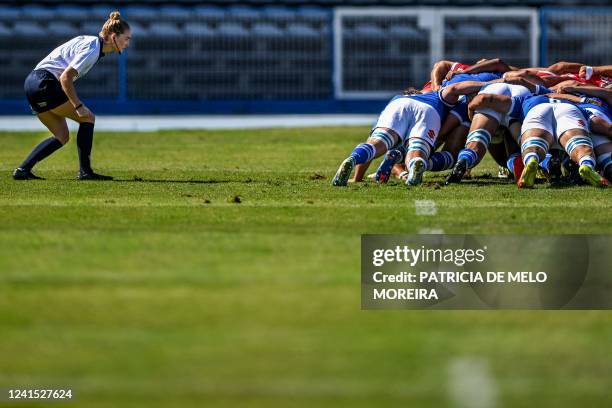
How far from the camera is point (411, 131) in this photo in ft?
42.3

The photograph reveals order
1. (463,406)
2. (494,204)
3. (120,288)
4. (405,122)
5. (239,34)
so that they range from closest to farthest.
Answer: (463,406) → (120,288) → (494,204) → (405,122) → (239,34)

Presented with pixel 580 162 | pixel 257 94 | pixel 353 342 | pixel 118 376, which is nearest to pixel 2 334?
pixel 118 376

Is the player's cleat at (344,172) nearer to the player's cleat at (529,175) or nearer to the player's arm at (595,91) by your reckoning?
the player's cleat at (529,175)

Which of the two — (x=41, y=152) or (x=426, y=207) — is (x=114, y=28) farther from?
(x=426, y=207)

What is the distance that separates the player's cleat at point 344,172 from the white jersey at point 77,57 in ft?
9.96

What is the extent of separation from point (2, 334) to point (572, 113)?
7.71m

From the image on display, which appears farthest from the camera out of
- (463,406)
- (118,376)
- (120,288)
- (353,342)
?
(120,288)

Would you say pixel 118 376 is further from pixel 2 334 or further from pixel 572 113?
pixel 572 113

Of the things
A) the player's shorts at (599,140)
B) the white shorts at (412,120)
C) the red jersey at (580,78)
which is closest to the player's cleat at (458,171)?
the white shorts at (412,120)

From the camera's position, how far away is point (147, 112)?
105 ft

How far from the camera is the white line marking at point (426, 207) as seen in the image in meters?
10.3

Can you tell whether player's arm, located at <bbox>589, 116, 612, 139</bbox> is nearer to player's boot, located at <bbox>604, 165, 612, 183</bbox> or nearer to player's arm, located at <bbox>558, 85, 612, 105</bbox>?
player's boot, located at <bbox>604, 165, 612, 183</bbox>

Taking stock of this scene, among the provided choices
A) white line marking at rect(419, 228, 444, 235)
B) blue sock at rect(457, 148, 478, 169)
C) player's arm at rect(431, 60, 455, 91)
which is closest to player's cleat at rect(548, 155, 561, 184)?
blue sock at rect(457, 148, 478, 169)

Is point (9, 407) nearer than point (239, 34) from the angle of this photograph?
Yes
